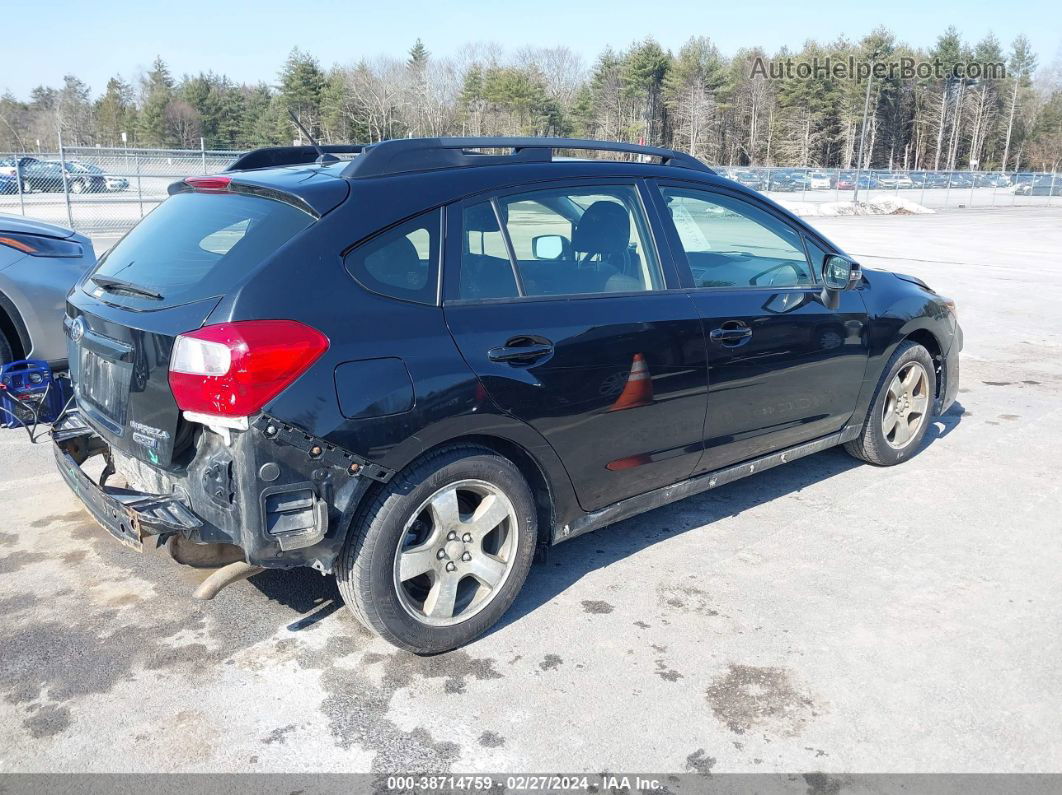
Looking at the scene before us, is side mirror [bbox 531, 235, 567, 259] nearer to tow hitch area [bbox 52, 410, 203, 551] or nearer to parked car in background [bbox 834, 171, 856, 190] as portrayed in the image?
tow hitch area [bbox 52, 410, 203, 551]

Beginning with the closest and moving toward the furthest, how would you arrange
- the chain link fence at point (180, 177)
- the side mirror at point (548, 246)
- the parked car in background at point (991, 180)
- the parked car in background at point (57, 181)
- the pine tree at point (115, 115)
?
the side mirror at point (548, 246) → the chain link fence at point (180, 177) → the parked car in background at point (57, 181) → the parked car in background at point (991, 180) → the pine tree at point (115, 115)

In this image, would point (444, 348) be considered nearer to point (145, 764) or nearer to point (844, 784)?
point (145, 764)

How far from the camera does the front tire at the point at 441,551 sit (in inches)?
116

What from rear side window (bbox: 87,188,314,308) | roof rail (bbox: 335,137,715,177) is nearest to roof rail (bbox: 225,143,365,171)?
rear side window (bbox: 87,188,314,308)

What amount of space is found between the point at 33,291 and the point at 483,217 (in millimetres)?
3706

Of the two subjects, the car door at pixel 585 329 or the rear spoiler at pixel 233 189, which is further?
the car door at pixel 585 329

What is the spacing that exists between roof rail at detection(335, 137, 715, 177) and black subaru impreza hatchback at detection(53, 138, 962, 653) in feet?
0.03

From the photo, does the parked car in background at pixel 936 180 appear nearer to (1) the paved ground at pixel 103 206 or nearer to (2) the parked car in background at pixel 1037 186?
(2) the parked car in background at pixel 1037 186

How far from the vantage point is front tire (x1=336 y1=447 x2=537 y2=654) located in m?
2.95

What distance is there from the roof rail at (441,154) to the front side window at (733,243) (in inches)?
24.1

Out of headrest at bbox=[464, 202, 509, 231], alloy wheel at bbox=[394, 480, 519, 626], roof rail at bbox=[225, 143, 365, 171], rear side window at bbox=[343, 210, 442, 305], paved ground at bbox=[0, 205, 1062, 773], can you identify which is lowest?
paved ground at bbox=[0, 205, 1062, 773]

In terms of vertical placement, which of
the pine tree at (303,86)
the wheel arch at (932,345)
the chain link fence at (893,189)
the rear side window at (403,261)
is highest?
the pine tree at (303,86)

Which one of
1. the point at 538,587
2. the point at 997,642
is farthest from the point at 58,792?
the point at 997,642

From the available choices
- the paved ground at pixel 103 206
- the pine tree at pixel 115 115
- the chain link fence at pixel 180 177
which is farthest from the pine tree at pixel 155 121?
the paved ground at pixel 103 206
